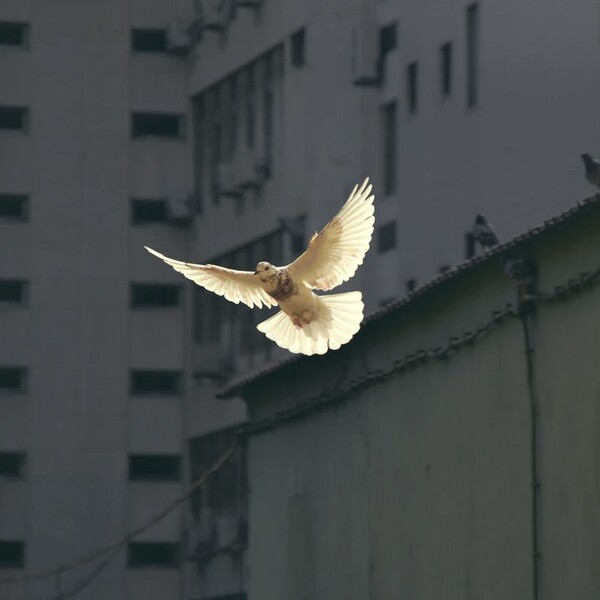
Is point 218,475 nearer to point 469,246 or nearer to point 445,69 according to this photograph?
point 445,69

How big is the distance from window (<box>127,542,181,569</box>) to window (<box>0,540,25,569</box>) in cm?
354

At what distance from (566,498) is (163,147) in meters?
50.6

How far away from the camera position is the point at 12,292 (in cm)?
7550

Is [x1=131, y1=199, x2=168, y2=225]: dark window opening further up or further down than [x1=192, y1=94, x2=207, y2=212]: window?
further down

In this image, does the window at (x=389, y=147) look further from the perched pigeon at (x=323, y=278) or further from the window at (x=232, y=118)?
the perched pigeon at (x=323, y=278)

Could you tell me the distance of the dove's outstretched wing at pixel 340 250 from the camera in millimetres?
23719

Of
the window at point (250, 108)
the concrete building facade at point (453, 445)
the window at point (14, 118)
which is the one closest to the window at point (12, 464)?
the window at point (14, 118)

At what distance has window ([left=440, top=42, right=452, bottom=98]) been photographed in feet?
175

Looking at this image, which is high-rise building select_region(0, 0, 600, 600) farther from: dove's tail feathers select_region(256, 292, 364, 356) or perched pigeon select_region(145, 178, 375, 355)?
perched pigeon select_region(145, 178, 375, 355)

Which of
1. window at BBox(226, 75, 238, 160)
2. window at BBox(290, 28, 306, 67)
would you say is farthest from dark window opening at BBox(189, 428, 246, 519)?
window at BBox(290, 28, 306, 67)

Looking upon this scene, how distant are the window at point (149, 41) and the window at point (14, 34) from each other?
141 inches

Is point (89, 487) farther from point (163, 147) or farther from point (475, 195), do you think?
point (475, 195)

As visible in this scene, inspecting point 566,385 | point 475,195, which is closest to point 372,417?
point 566,385

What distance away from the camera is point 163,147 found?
76000 mm
